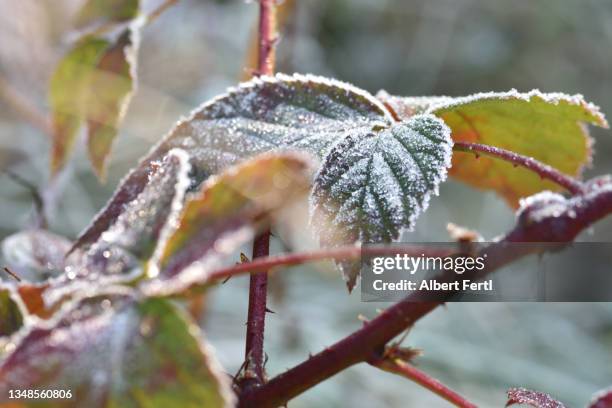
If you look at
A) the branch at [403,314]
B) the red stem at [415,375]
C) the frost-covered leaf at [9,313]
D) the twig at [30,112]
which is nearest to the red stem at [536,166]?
the branch at [403,314]

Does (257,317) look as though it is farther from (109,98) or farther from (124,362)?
(109,98)

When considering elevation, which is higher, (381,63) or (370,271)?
(381,63)

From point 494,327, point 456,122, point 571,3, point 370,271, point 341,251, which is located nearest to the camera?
point 341,251

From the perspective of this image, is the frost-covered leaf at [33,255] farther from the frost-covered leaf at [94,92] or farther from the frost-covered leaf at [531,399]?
the frost-covered leaf at [531,399]

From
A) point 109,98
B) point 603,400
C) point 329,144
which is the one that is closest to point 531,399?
point 603,400

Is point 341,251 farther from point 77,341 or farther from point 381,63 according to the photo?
point 381,63

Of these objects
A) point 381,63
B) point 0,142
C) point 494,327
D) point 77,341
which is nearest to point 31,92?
point 0,142

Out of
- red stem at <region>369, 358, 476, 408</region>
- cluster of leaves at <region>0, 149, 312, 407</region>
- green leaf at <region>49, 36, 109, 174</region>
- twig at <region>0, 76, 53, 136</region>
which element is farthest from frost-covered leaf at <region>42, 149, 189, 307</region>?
twig at <region>0, 76, 53, 136</region>
